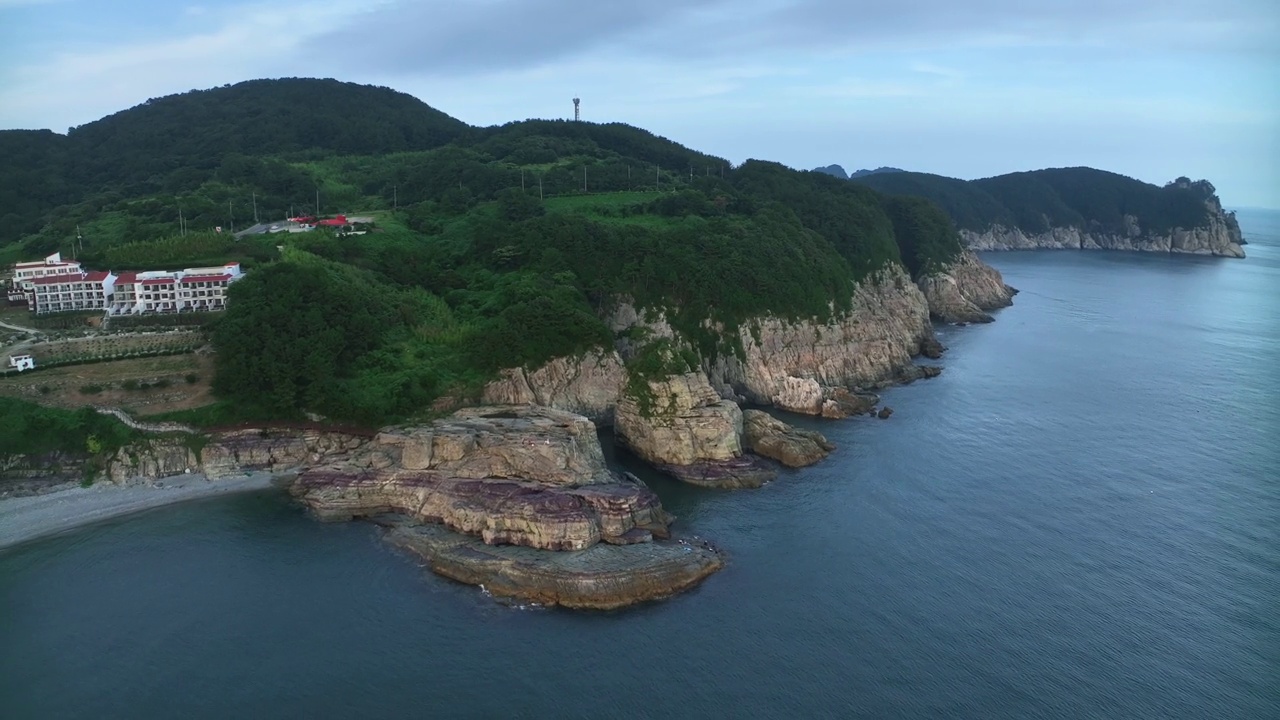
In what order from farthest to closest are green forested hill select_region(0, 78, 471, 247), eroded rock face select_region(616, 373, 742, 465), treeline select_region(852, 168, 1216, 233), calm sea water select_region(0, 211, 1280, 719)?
1. treeline select_region(852, 168, 1216, 233)
2. green forested hill select_region(0, 78, 471, 247)
3. eroded rock face select_region(616, 373, 742, 465)
4. calm sea water select_region(0, 211, 1280, 719)

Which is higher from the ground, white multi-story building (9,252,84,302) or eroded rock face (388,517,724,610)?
white multi-story building (9,252,84,302)

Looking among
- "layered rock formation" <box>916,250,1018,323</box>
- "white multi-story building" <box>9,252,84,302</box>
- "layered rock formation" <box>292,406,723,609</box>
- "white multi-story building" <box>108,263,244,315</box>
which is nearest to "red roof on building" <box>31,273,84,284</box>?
"white multi-story building" <box>9,252,84,302</box>

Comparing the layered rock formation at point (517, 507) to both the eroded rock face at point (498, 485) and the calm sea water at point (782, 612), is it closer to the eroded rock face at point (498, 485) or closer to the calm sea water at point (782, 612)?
the eroded rock face at point (498, 485)

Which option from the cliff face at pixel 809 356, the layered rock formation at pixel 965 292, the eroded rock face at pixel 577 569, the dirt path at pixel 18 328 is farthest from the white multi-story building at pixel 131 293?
the layered rock formation at pixel 965 292

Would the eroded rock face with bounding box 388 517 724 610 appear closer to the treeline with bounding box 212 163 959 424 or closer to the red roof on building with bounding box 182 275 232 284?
the treeline with bounding box 212 163 959 424

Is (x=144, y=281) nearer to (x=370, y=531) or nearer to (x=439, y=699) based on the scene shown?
(x=370, y=531)

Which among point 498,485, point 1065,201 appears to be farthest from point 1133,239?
point 498,485
